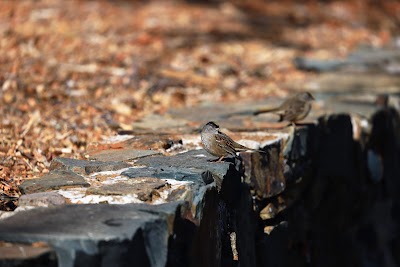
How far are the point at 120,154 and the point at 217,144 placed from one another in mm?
616

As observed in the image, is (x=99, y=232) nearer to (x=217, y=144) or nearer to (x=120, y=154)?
(x=217, y=144)

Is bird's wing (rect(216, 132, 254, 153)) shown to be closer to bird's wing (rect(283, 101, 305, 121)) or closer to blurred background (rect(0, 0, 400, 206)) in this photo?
blurred background (rect(0, 0, 400, 206))

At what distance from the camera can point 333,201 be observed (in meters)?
6.59

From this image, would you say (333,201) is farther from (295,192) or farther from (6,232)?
(6,232)

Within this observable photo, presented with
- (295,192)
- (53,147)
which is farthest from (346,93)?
(53,147)

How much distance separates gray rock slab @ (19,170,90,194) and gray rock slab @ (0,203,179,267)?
408 mm

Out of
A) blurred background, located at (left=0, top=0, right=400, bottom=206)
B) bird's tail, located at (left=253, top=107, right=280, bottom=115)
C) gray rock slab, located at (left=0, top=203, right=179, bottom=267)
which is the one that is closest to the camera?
gray rock slab, located at (left=0, top=203, right=179, bottom=267)

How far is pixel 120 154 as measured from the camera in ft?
15.3

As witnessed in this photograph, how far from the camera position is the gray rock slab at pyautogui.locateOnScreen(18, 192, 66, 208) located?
11.6ft

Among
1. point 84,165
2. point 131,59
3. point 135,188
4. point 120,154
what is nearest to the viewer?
point 135,188

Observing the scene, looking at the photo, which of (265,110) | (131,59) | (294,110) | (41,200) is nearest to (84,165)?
(41,200)

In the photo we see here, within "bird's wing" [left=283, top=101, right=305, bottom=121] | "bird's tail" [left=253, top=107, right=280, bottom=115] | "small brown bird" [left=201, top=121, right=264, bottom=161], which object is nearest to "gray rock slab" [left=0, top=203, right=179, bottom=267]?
"small brown bird" [left=201, top=121, right=264, bottom=161]

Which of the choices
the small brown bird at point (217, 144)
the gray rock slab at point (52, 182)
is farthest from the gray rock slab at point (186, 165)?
the gray rock slab at point (52, 182)

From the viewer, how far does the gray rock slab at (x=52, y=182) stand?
3.83 metres
